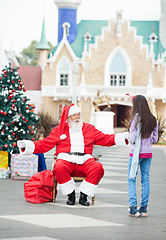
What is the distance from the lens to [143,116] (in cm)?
777

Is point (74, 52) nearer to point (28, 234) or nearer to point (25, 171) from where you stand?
point (25, 171)

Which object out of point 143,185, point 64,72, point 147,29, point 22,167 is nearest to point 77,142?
point 143,185

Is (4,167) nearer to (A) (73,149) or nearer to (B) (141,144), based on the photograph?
(A) (73,149)

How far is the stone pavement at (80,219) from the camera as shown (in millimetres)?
6418

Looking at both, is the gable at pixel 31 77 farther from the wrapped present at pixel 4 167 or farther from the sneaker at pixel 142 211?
the sneaker at pixel 142 211

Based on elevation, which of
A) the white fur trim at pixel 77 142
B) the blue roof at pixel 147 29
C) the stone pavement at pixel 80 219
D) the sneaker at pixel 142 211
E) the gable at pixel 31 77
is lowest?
the stone pavement at pixel 80 219

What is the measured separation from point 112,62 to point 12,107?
112 ft

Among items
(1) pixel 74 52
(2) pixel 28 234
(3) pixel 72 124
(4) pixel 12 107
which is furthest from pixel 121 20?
(2) pixel 28 234

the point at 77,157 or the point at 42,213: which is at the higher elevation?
the point at 77,157

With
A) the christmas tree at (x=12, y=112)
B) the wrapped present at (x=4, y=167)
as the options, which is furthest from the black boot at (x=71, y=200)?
the christmas tree at (x=12, y=112)

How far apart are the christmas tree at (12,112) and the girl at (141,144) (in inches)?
176

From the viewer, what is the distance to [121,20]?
4503 centimetres

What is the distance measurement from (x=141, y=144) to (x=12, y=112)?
475 centimetres

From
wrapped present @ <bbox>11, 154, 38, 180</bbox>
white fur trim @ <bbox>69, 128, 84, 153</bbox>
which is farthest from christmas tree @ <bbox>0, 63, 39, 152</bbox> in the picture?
white fur trim @ <bbox>69, 128, 84, 153</bbox>
